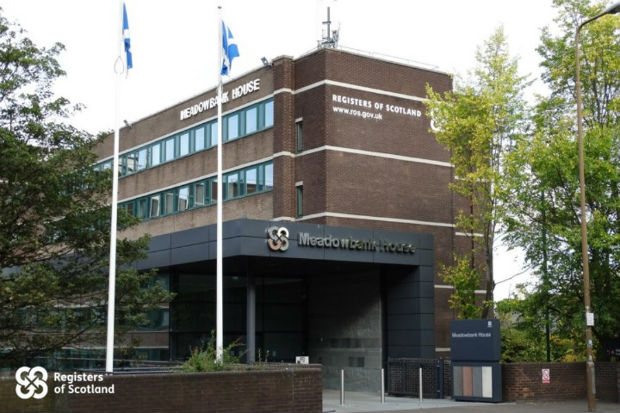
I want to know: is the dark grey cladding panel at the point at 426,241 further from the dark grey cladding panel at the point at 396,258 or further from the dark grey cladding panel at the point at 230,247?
the dark grey cladding panel at the point at 230,247

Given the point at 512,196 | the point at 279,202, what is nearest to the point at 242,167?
the point at 279,202

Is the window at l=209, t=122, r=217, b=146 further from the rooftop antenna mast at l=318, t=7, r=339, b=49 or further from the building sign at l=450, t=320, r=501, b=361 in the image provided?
the building sign at l=450, t=320, r=501, b=361

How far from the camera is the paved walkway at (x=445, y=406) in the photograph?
2523 centimetres

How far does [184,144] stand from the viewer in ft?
146

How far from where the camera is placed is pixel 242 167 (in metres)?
39.4

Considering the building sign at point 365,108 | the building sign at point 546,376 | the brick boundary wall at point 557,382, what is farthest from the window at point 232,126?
the building sign at point 546,376

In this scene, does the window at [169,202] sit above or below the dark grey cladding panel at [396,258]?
above

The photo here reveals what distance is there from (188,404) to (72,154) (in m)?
9.80

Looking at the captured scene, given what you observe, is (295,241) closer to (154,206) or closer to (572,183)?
(572,183)

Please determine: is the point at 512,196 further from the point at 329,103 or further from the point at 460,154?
the point at 329,103

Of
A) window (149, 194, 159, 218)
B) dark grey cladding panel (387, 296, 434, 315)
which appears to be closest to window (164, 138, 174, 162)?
window (149, 194, 159, 218)

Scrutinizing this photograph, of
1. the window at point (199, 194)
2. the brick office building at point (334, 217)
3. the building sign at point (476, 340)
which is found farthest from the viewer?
the window at point (199, 194)

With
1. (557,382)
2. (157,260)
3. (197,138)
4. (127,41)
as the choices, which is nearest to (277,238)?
(157,260)

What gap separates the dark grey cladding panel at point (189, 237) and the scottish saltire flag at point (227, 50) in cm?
743
